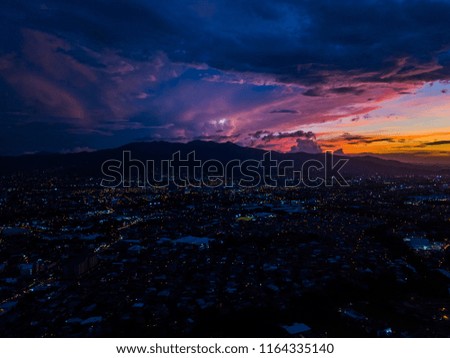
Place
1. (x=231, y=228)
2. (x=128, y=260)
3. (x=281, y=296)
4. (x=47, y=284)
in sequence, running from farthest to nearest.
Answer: (x=231, y=228) → (x=128, y=260) → (x=47, y=284) → (x=281, y=296)

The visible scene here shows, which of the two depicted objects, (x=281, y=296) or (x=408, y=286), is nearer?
(x=281, y=296)

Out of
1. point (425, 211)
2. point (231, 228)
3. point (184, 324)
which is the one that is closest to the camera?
point (184, 324)

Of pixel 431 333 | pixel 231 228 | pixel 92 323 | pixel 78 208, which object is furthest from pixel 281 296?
pixel 78 208

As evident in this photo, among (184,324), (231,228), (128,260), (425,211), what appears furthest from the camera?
(425,211)

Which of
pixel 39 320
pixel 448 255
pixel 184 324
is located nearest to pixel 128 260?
pixel 39 320

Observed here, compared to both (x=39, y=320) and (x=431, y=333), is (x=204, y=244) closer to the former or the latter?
(x=39, y=320)

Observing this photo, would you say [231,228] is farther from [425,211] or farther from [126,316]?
[425,211]

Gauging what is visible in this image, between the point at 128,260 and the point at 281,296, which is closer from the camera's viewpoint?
the point at 281,296

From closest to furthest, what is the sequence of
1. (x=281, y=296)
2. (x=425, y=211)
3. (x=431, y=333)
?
(x=431, y=333), (x=281, y=296), (x=425, y=211)

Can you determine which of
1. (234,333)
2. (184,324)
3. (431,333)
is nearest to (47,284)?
(184,324)
